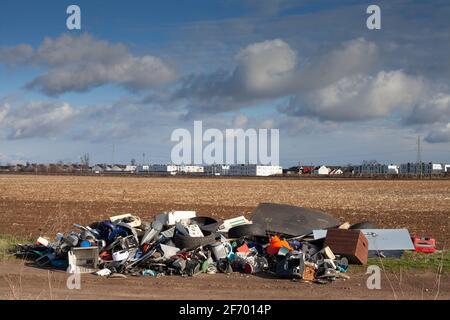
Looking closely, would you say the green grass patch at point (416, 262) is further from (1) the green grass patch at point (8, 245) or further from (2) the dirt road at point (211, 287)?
(1) the green grass patch at point (8, 245)

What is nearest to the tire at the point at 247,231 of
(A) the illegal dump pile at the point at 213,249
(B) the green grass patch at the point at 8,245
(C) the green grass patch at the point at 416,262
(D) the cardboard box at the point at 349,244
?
(A) the illegal dump pile at the point at 213,249

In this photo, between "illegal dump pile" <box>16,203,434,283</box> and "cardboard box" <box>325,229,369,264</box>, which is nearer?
"illegal dump pile" <box>16,203,434,283</box>

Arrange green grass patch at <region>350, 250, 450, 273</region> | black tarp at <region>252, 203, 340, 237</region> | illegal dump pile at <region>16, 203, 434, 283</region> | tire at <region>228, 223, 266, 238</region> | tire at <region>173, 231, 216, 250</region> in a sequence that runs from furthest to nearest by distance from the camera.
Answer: black tarp at <region>252, 203, 340, 237</region>, tire at <region>228, 223, 266, 238</region>, tire at <region>173, 231, 216, 250</region>, green grass patch at <region>350, 250, 450, 273</region>, illegal dump pile at <region>16, 203, 434, 283</region>

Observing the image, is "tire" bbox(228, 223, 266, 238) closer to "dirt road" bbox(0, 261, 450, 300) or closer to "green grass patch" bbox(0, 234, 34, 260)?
"dirt road" bbox(0, 261, 450, 300)

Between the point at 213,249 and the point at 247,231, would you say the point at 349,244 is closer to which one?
the point at 247,231

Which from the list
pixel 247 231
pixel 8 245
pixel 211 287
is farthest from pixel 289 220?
pixel 8 245

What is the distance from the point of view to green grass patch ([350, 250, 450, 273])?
38.8ft

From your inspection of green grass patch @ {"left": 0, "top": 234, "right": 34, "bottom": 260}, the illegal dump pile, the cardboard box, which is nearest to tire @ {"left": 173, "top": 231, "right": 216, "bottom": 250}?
the illegal dump pile

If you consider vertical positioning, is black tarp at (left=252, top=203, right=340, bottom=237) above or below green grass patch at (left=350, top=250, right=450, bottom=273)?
above

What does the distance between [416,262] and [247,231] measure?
382 cm

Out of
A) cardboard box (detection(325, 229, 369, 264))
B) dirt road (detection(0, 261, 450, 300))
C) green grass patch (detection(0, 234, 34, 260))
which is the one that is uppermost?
cardboard box (detection(325, 229, 369, 264))

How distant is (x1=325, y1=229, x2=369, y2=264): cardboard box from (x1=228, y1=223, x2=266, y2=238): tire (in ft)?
6.02
